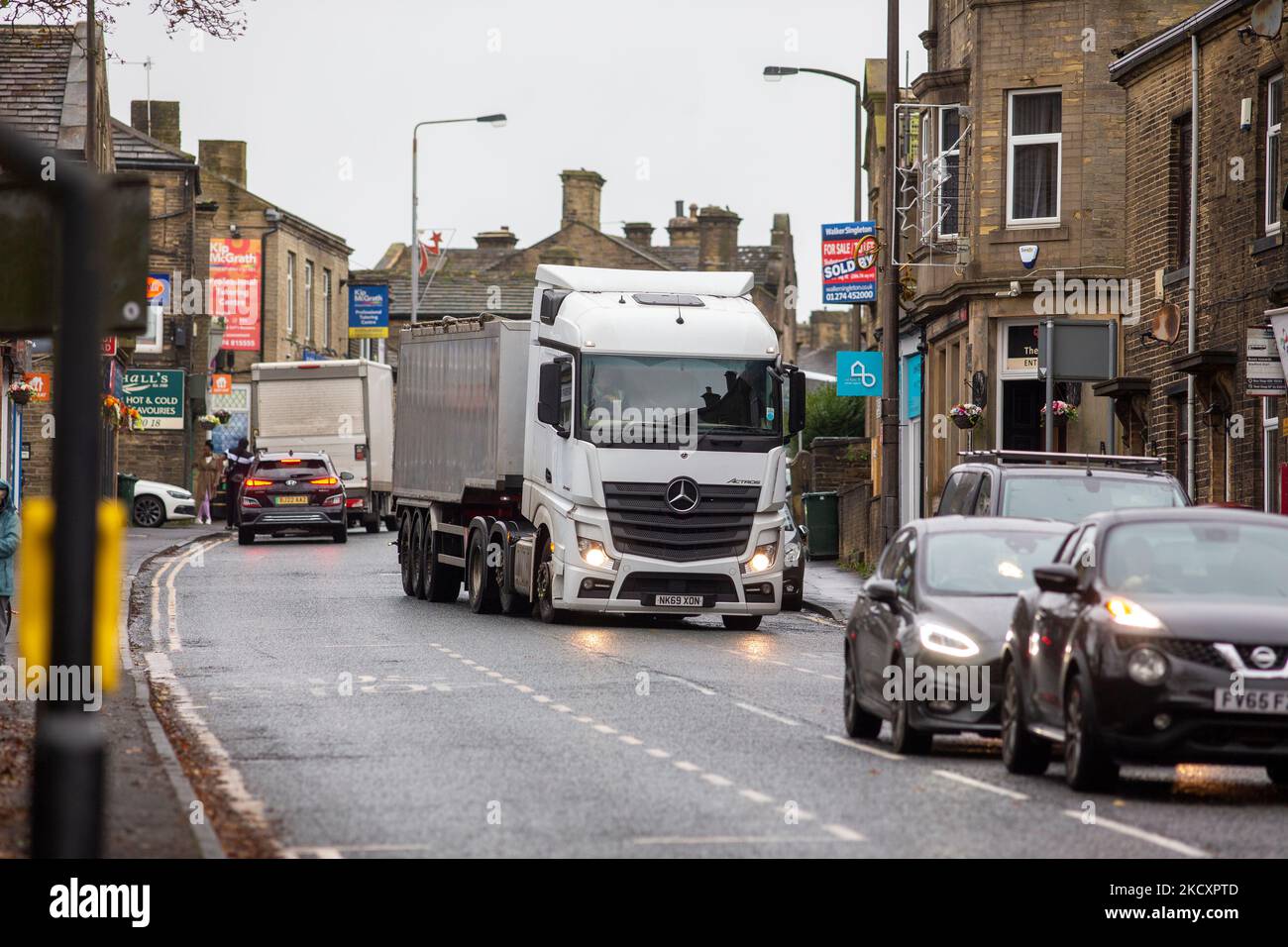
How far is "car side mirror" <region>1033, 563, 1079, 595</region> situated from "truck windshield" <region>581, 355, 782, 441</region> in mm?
12841

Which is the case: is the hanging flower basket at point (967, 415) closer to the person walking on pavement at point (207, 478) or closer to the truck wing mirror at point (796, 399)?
the truck wing mirror at point (796, 399)

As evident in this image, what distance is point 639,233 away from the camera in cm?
9775

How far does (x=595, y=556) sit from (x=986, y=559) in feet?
34.6

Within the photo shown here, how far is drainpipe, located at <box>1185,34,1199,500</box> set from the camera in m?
26.6

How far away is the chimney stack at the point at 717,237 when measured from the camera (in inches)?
3750

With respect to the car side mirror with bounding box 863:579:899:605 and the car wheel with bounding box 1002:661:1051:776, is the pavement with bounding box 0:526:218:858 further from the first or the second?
the car wheel with bounding box 1002:661:1051:776

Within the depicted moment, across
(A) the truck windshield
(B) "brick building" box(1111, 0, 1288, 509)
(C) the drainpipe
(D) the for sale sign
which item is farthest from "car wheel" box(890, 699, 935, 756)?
(D) the for sale sign

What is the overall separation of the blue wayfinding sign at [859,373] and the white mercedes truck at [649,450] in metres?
5.46

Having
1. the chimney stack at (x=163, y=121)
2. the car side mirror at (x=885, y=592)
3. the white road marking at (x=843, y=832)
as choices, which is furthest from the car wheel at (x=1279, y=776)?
the chimney stack at (x=163, y=121)

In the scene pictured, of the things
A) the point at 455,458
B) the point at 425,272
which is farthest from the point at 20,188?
the point at 425,272
